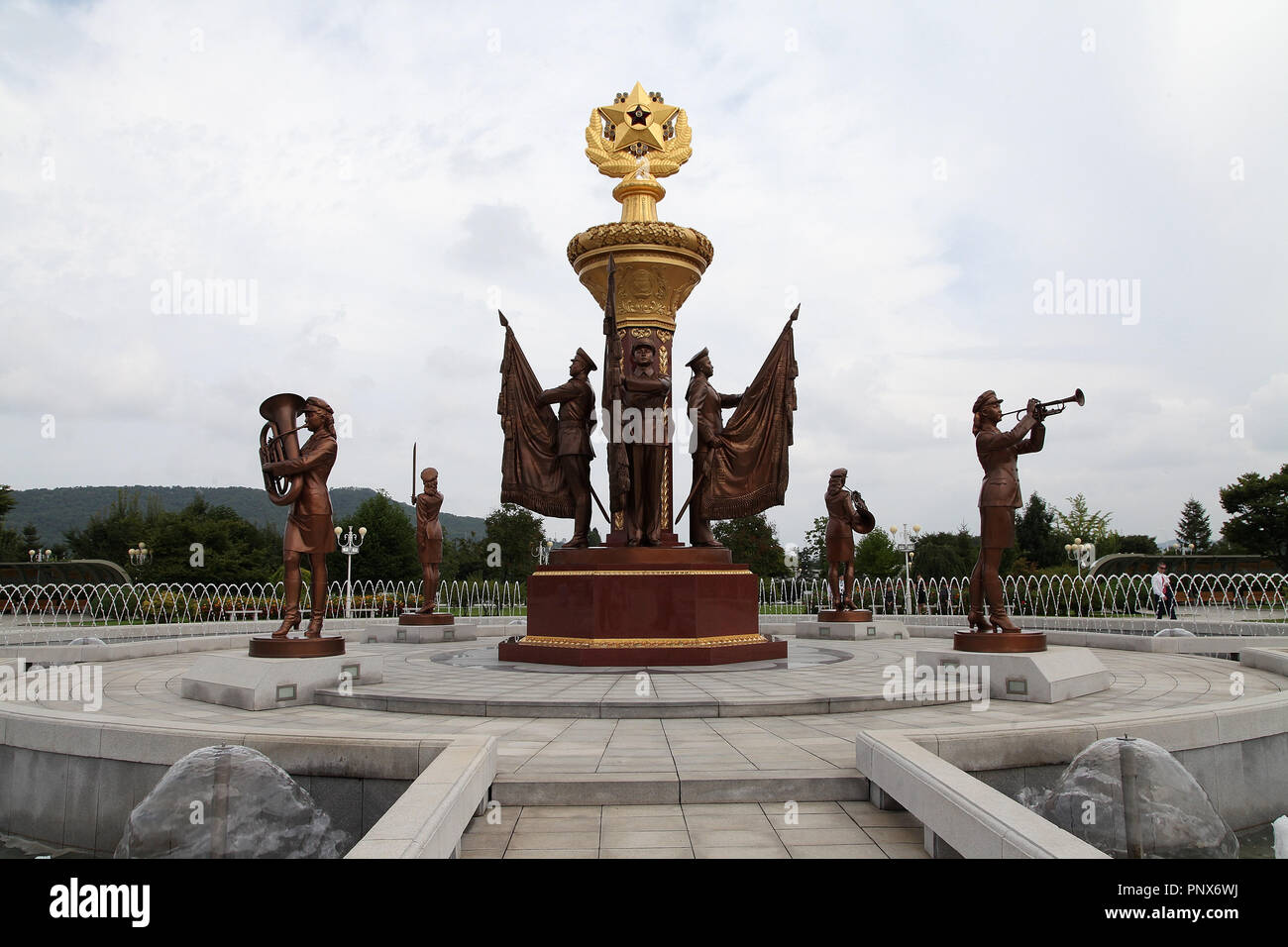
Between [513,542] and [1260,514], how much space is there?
139 feet

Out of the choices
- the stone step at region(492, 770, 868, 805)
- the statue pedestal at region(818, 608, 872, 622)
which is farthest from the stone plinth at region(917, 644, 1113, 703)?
the statue pedestal at region(818, 608, 872, 622)

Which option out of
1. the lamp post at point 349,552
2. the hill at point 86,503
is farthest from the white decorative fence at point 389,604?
the hill at point 86,503

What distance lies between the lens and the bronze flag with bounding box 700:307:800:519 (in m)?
11.8

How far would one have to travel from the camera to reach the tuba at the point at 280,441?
26.5 feet

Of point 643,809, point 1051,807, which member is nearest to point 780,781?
point 643,809

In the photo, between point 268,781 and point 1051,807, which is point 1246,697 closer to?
point 1051,807

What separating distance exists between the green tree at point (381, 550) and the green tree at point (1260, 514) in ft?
156

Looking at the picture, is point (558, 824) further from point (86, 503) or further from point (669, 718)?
point (86, 503)

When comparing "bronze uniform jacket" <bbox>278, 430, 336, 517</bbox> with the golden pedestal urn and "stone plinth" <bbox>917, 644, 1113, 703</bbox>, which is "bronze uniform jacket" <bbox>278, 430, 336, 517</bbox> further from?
"stone plinth" <bbox>917, 644, 1113, 703</bbox>

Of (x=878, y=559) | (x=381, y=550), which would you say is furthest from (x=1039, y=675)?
(x=381, y=550)

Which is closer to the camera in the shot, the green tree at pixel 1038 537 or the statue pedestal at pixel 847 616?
the statue pedestal at pixel 847 616

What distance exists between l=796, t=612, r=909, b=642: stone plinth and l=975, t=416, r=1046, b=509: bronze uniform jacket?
6.94m

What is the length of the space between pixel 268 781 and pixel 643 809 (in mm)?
1975

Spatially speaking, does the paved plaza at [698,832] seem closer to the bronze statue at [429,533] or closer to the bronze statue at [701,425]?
the bronze statue at [701,425]
